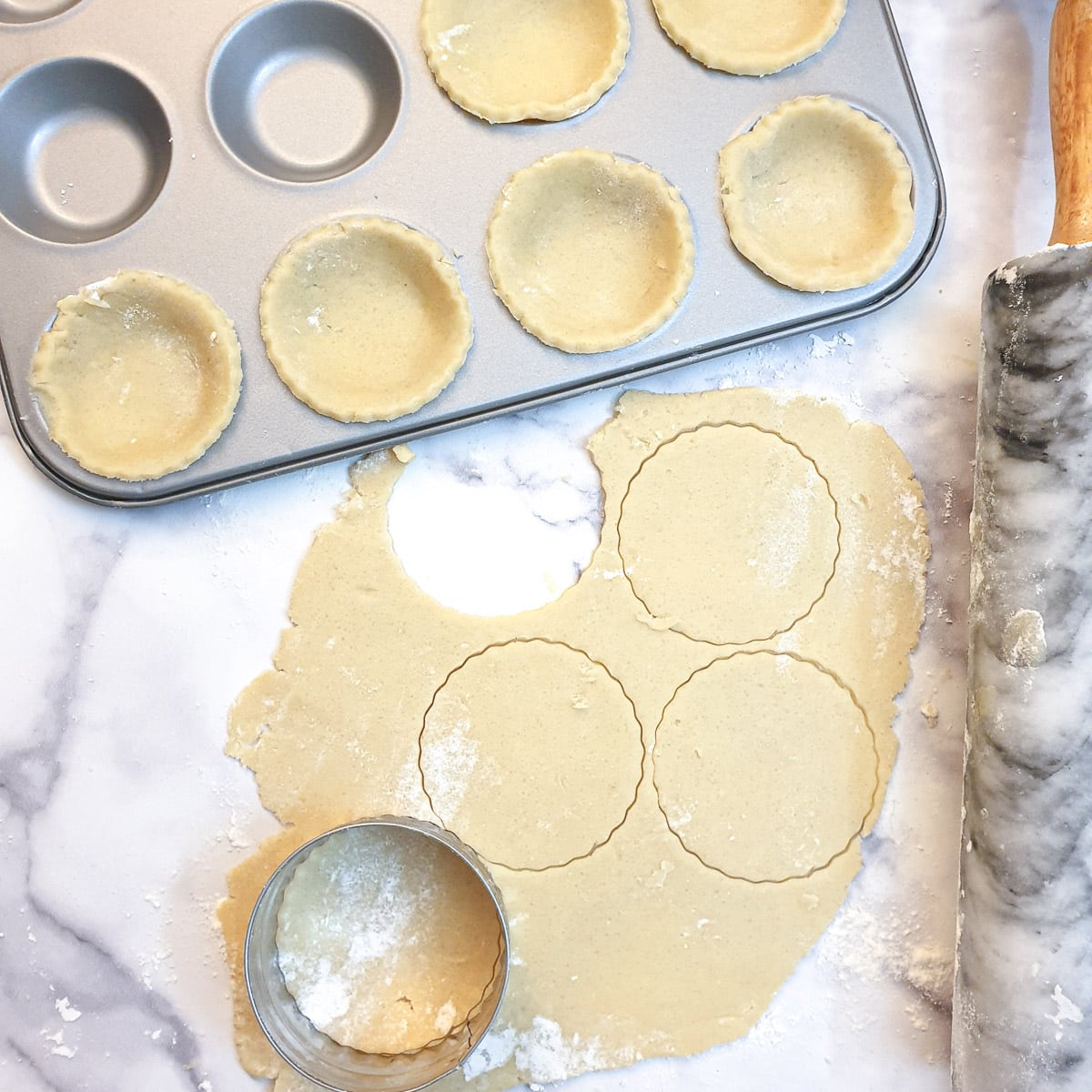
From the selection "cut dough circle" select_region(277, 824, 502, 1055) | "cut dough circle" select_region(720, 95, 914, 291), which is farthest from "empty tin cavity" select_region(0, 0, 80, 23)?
"cut dough circle" select_region(277, 824, 502, 1055)

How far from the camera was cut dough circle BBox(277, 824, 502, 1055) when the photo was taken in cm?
107

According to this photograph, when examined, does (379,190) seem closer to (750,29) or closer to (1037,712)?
(750,29)

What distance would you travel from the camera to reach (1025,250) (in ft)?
3.93

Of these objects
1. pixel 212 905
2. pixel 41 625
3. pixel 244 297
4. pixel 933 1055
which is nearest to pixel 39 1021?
pixel 212 905

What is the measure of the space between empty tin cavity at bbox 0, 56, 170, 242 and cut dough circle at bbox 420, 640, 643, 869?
698mm

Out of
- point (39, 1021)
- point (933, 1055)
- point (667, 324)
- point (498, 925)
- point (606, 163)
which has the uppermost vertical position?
point (606, 163)

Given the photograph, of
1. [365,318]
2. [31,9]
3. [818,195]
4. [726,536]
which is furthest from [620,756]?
[31,9]

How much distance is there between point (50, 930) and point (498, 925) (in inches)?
21.3

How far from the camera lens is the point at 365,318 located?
1.15 m

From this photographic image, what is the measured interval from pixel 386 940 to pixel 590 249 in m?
0.85

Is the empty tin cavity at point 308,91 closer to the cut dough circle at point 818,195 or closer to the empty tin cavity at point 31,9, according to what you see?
the empty tin cavity at point 31,9

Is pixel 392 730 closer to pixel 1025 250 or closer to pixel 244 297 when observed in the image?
pixel 244 297

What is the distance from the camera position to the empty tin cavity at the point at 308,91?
1.14 meters

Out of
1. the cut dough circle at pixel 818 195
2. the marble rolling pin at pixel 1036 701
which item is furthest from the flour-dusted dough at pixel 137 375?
the marble rolling pin at pixel 1036 701
